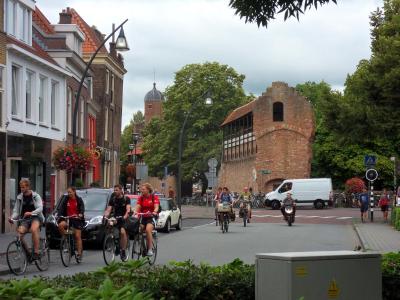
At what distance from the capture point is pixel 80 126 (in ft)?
144

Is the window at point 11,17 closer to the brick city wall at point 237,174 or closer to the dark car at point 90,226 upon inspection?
the dark car at point 90,226

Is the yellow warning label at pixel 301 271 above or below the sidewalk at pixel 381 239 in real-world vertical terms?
above

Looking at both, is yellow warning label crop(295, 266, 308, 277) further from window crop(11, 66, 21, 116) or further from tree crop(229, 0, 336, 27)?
window crop(11, 66, 21, 116)

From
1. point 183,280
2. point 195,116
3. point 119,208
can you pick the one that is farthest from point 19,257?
point 195,116

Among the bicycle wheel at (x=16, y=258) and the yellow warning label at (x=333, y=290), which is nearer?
the yellow warning label at (x=333, y=290)

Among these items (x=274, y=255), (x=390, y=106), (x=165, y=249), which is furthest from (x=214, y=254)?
(x=390, y=106)

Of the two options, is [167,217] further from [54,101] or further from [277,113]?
[277,113]

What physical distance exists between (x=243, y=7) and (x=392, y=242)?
19.3 m

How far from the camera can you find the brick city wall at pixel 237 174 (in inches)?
3209

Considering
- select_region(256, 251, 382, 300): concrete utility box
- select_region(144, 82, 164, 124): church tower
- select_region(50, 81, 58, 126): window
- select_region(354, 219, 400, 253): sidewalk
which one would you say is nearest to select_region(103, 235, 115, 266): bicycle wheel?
select_region(354, 219, 400, 253): sidewalk

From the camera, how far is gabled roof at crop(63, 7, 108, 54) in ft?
191

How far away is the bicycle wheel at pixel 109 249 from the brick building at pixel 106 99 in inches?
1298

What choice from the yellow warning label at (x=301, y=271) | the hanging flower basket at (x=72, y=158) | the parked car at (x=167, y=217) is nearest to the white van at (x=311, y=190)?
the parked car at (x=167, y=217)

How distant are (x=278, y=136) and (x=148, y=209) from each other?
62.3 meters
